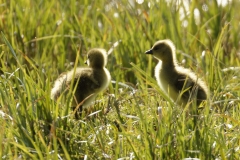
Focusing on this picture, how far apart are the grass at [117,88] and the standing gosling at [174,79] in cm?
11

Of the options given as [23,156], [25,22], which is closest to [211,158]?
[23,156]

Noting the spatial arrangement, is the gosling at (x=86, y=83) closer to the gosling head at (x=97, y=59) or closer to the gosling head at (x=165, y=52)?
the gosling head at (x=97, y=59)

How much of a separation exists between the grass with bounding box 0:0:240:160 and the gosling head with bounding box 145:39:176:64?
0.32 ft

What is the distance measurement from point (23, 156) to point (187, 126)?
1.16 m

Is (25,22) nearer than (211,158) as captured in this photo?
No

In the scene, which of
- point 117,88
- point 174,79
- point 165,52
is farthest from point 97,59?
point 174,79

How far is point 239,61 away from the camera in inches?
294

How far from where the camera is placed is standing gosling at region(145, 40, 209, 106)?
580cm

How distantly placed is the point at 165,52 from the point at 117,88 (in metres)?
0.60

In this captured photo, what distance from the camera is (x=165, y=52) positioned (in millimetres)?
6535

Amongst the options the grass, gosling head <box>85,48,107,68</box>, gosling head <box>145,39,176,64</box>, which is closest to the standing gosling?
gosling head <box>145,39,176,64</box>

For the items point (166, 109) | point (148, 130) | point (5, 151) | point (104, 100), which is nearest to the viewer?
point (5, 151)

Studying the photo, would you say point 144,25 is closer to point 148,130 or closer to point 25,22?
point 25,22

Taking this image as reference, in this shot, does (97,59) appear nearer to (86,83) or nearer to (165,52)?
(86,83)
